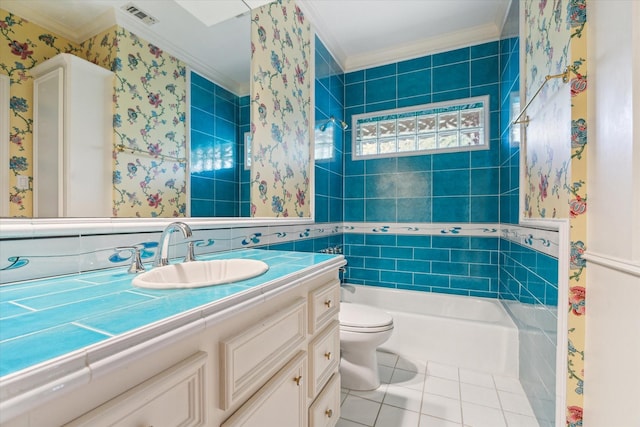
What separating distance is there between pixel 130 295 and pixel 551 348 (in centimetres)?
156

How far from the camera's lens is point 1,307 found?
0.55 metres

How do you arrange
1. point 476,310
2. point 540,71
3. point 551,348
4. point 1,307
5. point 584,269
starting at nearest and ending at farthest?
point 1,307
point 584,269
point 551,348
point 540,71
point 476,310

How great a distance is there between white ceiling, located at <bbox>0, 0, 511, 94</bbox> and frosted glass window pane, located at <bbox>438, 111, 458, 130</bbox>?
55 cm

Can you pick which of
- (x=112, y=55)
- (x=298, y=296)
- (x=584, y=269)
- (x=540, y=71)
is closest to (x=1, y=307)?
(x=298, y=296)

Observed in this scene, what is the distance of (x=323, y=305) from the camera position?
112 cm

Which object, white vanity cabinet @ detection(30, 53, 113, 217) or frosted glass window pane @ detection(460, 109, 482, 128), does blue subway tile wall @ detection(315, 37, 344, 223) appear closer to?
frosted glass window pane @ detection(460, 109, 482, 128)

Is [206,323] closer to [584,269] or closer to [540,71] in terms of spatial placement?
[584,269]

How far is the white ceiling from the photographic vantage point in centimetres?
86

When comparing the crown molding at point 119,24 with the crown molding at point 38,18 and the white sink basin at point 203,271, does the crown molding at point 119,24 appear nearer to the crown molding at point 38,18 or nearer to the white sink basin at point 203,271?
the crown molding at point 38,18

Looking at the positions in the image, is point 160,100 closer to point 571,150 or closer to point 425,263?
point 571,150

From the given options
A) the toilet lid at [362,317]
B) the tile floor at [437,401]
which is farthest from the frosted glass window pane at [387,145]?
the tile floor at [437,401]

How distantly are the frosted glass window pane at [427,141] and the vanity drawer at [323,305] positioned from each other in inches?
73.7

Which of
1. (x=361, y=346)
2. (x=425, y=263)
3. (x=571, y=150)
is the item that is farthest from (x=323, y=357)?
(x=425, y=263)

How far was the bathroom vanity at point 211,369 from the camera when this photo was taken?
0.37 m
